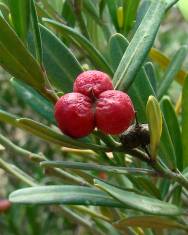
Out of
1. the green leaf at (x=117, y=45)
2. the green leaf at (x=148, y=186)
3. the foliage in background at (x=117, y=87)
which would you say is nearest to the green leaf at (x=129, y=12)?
the foliage in background at (x=117, y=87)

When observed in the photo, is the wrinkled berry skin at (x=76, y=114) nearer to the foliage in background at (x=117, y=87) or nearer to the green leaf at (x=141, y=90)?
the foliage in background at (x=117, y=87)

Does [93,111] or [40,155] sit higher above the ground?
[93,111]

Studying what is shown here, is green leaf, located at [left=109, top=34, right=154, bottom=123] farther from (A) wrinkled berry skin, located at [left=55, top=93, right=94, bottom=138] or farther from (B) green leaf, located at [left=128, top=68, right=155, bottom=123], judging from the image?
A: (A) wrinkled berry skin, located at [left=55, top=93, right=94, bottom=138]

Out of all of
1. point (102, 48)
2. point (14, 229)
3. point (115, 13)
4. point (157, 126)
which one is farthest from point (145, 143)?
point (14, 229)

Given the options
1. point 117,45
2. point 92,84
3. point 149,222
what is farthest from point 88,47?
point 149,222

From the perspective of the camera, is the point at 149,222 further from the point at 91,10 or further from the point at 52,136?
the point at 91,10

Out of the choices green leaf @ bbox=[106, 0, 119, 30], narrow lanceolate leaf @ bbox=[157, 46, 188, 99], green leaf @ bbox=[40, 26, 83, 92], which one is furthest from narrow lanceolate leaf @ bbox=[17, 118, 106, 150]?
green leaf @ bbox=[106, 0, 119, 30]

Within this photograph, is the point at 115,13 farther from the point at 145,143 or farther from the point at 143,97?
the point at 145,143
